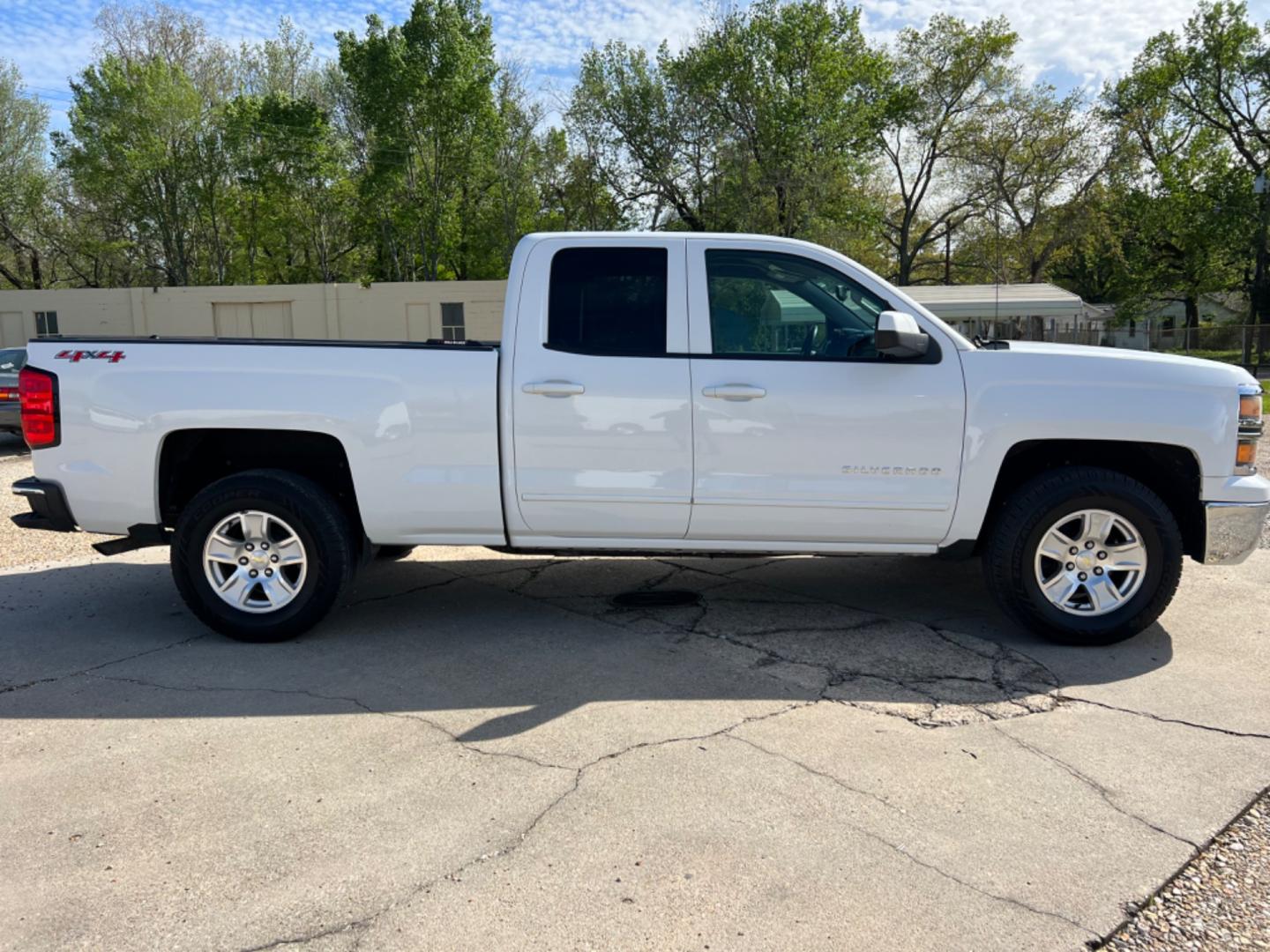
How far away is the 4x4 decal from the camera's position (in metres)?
4.80

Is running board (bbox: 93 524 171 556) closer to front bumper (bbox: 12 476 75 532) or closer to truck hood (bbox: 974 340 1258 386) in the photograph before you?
front bumper (bbox: 12 476 75 532)

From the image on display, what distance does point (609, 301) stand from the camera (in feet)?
16.1

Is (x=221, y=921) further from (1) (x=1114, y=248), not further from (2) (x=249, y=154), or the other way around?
(1) (x=1114, y=248)

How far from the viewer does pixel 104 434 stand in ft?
15.8

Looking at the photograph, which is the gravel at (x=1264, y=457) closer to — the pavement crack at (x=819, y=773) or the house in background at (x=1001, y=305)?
the pavement crack at (x=819, y=773)

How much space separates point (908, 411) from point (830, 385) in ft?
1.34

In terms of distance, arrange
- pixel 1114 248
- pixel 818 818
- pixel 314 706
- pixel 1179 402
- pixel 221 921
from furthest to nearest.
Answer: pixel 1114 248
pixel 1179 402
pixel 314 706
pixel 818 818
pixel 221 921

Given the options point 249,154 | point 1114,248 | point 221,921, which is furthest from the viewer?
point 1114,248

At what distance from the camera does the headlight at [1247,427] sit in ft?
15.4

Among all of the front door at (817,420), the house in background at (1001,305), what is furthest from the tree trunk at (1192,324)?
the front door at (817,420)

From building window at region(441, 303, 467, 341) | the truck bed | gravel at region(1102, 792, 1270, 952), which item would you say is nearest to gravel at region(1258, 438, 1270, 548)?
gravel at region(1102, 792, 1270, 952)

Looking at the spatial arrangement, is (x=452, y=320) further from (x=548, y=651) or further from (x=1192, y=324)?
(x=1192, y=324)

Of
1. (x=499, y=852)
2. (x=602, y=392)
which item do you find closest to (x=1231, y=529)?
(x=602, y=392)

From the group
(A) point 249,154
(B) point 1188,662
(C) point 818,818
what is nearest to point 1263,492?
(B) point 1188,662
